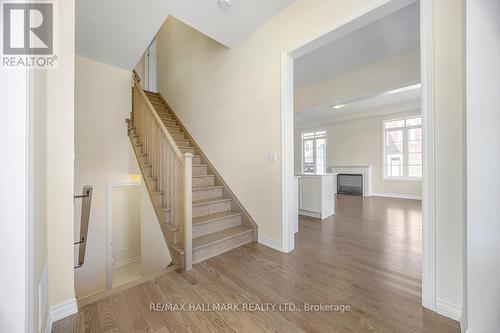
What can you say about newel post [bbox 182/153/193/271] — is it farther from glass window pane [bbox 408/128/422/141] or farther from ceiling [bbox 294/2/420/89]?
glass window pane [bbox 408/128/422/141]

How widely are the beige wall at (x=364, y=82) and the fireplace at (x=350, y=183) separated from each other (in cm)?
383

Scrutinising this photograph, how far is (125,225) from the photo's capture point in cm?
447

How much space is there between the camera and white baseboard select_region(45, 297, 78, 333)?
133 centimetres

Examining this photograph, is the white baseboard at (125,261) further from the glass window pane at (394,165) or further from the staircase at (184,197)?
the glass window pane at (394,165)

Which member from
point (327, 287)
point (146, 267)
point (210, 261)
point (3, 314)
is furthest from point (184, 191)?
point (146, 267)

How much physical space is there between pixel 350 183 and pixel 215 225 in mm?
6108

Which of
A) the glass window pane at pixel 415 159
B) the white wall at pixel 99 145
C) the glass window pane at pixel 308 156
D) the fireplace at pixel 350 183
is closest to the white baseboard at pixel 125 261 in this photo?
the white wall at pixel 99 145

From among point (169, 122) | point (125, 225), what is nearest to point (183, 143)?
point (169, 122)

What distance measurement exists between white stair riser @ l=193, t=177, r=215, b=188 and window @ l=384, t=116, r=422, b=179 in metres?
6.11

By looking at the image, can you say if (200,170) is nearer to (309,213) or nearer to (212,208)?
(212,208)

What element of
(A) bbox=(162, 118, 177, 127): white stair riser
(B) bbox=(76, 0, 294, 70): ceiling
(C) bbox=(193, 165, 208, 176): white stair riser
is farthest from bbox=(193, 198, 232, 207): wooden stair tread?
(B) bbox=(76, 0, 294, 70): ceiling

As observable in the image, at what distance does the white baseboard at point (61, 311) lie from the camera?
133 cm

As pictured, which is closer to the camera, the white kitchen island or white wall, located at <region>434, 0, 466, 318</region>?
white wall, located at <region>434, 0, 466, 318</region>

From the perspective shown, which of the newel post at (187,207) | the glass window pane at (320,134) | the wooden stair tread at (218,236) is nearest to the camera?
the newel post at (187,207)
